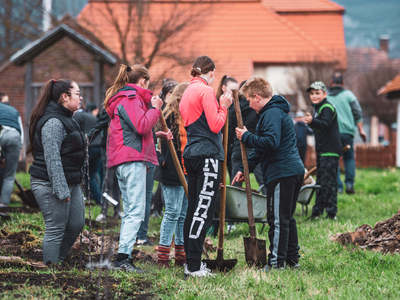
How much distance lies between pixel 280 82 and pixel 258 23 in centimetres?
416

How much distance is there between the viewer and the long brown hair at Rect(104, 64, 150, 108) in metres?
6.09

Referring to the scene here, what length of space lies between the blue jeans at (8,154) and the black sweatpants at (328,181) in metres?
4.97

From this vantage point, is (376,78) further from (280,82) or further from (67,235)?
(67,235)

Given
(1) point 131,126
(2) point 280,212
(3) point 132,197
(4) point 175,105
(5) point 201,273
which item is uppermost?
(4) point 175,105

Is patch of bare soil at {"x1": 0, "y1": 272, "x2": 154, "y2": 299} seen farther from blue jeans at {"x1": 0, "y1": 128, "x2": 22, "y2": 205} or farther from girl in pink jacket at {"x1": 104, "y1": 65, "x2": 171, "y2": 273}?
blue jeans at {"x1": 0, "y1": 128, "x2": 22, "y2": 205}

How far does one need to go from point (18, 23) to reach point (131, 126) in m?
25.2

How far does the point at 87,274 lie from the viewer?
217 inches

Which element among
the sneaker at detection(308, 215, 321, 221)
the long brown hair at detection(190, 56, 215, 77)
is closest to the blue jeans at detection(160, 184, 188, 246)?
the long brown hair at detection(190, 56, 215, 77)

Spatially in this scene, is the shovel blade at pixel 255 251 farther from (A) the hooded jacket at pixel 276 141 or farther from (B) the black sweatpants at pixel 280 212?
(A) the hooded jacket at pixel 276 141

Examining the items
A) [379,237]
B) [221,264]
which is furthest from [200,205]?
A: [379,237]

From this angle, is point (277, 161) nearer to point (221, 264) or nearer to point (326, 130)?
point (221, 264)

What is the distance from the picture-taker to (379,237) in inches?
280

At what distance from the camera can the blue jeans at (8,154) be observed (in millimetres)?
10461

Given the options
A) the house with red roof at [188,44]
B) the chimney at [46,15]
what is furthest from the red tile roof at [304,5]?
the chimney at [46,15]
